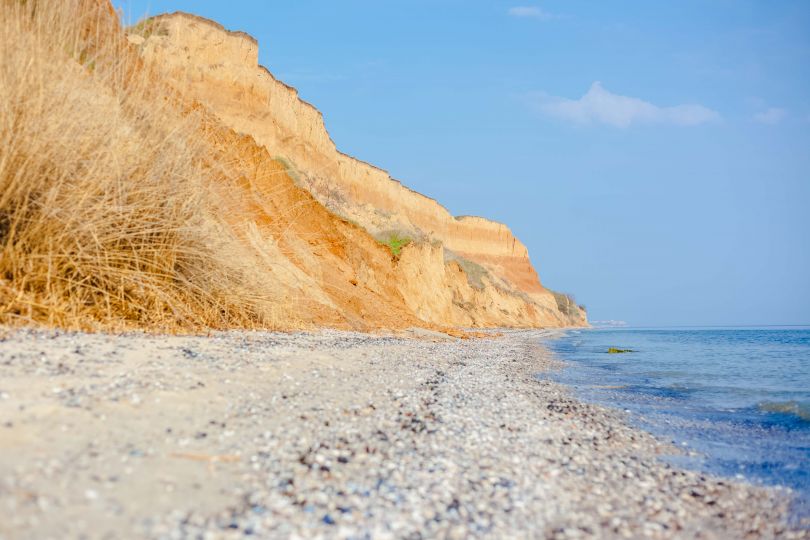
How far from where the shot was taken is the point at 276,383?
15.1ft

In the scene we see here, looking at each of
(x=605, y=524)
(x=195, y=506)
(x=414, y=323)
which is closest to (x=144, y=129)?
(x=195, y=506)

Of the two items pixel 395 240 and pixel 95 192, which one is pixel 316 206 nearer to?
pixel 395 240

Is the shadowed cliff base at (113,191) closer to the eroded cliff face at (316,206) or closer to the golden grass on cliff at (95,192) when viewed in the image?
the golden grass on cliff at (95,192)

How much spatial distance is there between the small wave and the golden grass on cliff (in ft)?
22.9

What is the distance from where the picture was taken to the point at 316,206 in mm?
18516

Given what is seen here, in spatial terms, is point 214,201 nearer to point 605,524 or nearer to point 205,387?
point 205,387

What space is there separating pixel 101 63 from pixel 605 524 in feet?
22.5

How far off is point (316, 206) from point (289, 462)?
16.0 meters

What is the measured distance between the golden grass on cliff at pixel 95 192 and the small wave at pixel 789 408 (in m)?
6.99

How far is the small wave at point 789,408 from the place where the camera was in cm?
680

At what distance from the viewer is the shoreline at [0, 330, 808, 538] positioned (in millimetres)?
2283

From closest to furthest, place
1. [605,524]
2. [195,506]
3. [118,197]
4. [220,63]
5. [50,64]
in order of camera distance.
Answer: [195,506], [605,524], [50,64], [118,197], [220,63]

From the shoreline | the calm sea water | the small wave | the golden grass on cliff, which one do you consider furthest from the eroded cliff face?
the small wave

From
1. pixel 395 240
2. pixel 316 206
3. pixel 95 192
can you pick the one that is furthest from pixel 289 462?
pixel 395 240
